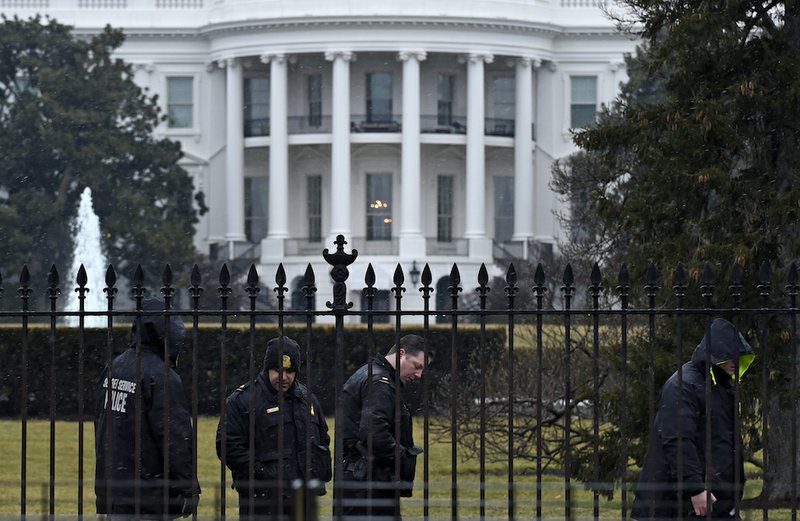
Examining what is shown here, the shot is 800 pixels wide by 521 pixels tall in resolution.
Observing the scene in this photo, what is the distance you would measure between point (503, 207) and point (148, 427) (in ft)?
161

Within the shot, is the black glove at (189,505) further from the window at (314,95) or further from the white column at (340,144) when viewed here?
the window at (314,95)

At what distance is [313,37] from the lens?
56188 millimetres

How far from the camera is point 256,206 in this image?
5900cm

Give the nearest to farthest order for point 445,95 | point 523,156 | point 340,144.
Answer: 1. point 340,144
2. point 523,156
3. point 445,95

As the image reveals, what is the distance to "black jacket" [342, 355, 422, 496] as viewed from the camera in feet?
34.2

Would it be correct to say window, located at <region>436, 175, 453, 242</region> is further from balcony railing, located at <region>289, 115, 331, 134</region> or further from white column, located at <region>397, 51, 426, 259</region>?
balcony railing, located at <region>289, 115, 331, 134</region>

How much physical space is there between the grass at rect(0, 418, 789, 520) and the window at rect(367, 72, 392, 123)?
33.3m

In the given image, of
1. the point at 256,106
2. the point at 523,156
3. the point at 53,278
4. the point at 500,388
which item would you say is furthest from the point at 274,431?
the point at 256,106

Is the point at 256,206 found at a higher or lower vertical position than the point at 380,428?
higher

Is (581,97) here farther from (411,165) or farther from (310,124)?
(310,124)

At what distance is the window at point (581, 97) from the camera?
194 feet

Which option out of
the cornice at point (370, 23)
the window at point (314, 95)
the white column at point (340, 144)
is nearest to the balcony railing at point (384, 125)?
the window at point (314, 95)

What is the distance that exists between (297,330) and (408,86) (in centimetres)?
2971

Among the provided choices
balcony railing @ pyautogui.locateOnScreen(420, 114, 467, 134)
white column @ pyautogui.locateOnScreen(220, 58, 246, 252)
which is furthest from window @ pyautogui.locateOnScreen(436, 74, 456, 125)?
white column @ pyautogui.locateOnScreen(220, 58, 246, 252)
